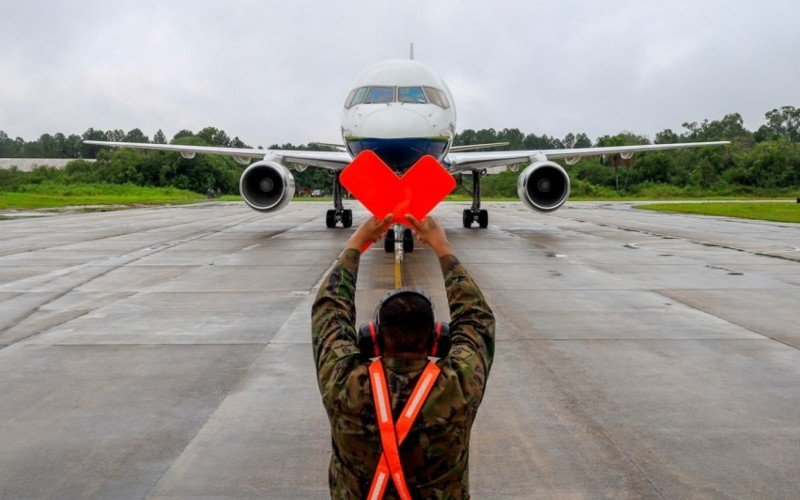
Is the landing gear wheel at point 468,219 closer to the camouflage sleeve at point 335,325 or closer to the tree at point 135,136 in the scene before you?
the camouflage sleeve at point 335,325

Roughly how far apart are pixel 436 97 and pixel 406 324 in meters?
14.6

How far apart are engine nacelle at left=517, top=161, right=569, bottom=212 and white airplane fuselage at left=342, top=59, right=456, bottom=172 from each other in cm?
326

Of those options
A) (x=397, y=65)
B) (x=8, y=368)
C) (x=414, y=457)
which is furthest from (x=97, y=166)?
(x=414, y=457)

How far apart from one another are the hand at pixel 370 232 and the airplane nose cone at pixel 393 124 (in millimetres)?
12268

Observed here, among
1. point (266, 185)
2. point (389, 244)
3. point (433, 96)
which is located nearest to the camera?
point (389, 244)

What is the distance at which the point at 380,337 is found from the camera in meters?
2.41

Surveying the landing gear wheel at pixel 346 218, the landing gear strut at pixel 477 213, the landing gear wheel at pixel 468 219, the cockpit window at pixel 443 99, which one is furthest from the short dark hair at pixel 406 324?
the landing gear wheel at pixel 346 218

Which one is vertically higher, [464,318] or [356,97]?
[356,97]

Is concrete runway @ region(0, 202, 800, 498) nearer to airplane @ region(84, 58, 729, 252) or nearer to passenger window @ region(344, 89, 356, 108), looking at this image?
airplane @ region(84, 58, 729, 252)

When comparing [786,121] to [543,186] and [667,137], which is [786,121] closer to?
[667,137]

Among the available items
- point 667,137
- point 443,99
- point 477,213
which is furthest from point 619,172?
point 443,99

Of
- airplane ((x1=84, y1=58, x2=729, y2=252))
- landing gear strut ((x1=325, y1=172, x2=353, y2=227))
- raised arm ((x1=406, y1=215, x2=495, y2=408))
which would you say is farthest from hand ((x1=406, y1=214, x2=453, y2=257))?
landing gear strut ((x1=325, y1=172, x2=353, y2=227))

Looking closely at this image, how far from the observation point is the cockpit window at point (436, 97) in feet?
53.6

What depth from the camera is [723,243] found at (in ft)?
59.8
